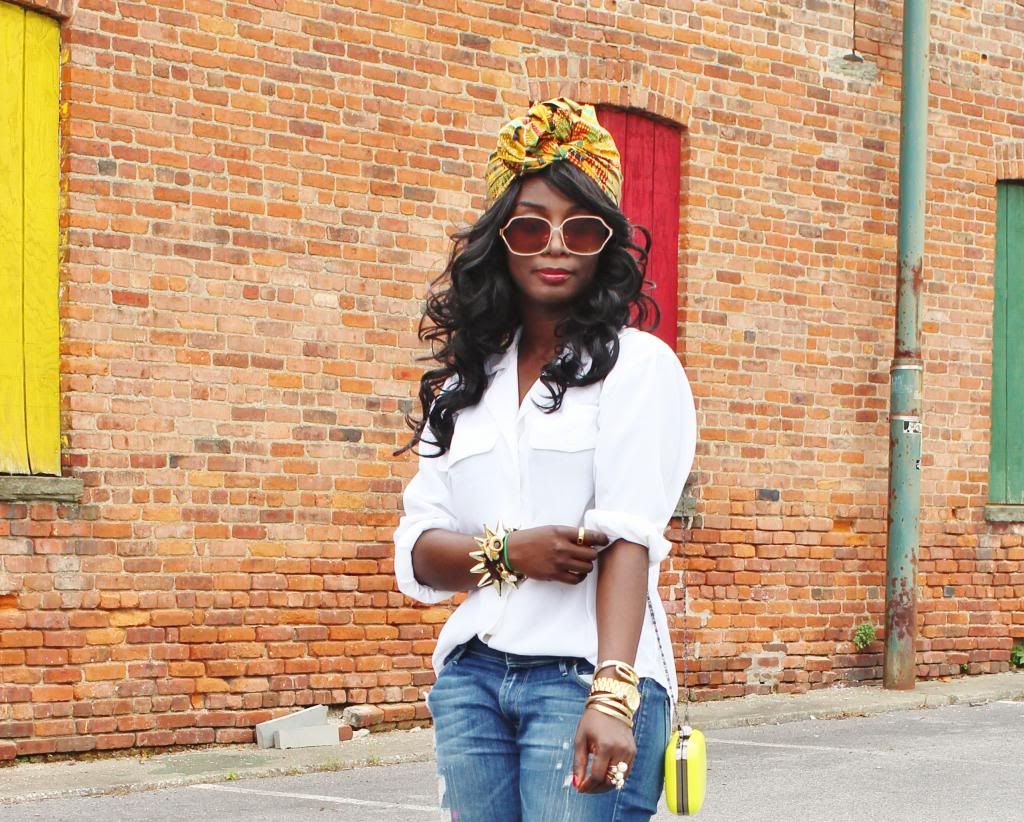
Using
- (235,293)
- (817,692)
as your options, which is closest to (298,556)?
(235,293)

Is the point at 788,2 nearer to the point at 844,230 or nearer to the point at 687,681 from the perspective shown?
the point at 844,230

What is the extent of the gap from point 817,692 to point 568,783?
951 cm

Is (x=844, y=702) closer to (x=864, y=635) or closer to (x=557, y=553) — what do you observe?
(x=864, y=635)

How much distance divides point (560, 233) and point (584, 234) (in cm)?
4

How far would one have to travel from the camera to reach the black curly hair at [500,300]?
10.0 feet

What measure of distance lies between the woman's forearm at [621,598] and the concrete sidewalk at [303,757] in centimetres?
565

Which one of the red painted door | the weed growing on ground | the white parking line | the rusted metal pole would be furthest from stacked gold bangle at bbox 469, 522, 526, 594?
the weed growing on ground

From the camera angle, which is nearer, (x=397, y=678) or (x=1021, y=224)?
(x=397, y=678)

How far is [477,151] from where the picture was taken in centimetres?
1041

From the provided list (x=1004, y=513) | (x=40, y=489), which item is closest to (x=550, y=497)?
(x=40, y=489)

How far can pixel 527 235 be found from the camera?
3076mm

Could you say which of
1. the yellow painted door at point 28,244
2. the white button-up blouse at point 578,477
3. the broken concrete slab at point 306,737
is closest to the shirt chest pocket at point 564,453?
the white button-up blouse at point 578,477

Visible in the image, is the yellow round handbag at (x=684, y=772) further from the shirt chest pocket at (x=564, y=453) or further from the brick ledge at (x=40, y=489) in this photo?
the brick ledge at (x=40, y=489)

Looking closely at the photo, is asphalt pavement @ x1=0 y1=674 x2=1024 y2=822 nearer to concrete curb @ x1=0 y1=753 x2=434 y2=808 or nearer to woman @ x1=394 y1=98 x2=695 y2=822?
concrete curb @ x1=0 y1=753 x2=434 y2=808
